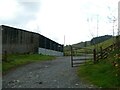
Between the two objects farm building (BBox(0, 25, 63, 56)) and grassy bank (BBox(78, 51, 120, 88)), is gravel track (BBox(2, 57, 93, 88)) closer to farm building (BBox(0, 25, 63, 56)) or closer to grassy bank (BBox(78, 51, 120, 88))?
grassy bank (BBox(78, 51, 120, 88))

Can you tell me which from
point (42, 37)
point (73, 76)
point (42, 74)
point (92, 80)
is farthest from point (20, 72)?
point (42, 37)

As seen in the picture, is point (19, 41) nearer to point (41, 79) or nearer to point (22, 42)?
point (22, 42)

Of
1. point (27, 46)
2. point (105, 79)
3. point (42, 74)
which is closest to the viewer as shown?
point (105, 79)

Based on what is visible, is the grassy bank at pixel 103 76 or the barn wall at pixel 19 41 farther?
the barn wall at pixel 19 41

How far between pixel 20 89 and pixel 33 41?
1060 inches

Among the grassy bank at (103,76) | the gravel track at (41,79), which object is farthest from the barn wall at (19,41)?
the grassy bank at (103,76)

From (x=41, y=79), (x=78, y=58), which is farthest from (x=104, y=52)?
(x=78, y=58)

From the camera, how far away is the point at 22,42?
3891cm

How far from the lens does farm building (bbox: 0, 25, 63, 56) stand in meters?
34.4

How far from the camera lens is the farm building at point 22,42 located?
113 feet

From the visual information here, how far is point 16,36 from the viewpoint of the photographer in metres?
37.3

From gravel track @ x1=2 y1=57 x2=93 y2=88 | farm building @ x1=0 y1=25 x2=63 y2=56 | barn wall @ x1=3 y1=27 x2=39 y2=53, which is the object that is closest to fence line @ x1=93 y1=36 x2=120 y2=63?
gravel track @ x1=2 y1=57 x2=93 y2=88

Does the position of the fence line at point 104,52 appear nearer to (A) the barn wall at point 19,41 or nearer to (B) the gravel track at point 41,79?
(B) the gravel track at point 41,79

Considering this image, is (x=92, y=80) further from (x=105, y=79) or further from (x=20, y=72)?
(x=20, y=72)
